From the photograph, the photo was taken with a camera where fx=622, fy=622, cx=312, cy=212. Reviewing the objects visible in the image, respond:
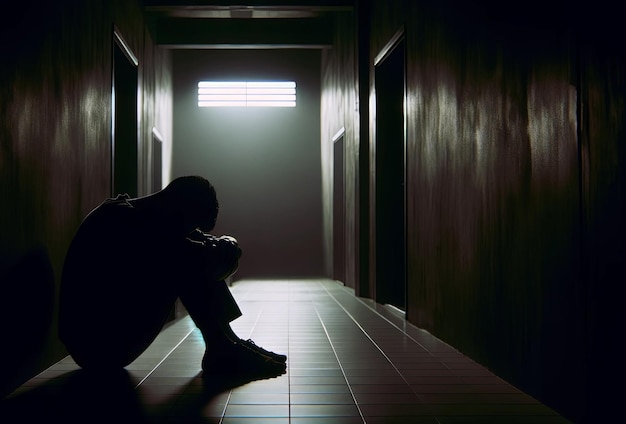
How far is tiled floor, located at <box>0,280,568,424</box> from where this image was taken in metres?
2.12

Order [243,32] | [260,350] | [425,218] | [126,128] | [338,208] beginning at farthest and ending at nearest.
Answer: [338,208]
[243,32]
[126,128]
[425,218]
[260,350]

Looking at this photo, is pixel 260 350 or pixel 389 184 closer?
pixel 260 350

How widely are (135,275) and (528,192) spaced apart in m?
1.63

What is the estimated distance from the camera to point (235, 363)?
2.76 meters

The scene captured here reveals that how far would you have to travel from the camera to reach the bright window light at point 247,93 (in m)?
11.4

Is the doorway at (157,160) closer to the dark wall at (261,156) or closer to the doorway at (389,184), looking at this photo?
the dark wall at (261,156)

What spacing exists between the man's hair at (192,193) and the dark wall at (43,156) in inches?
23.9

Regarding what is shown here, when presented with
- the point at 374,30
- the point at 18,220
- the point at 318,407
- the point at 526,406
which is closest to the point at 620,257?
the point at 526,406

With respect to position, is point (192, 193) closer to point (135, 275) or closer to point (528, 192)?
point (135, 275)

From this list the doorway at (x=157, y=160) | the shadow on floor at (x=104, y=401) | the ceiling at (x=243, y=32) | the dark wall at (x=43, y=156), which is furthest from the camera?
the ceiling at (x=243, y=32)

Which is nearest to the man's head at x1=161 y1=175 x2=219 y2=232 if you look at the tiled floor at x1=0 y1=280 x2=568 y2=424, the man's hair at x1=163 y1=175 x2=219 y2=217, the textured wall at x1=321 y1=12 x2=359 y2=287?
the man's hair at x1=163 y1=175 x2=219 y2=217

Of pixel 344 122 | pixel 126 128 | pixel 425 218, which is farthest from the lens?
pixel 344 122

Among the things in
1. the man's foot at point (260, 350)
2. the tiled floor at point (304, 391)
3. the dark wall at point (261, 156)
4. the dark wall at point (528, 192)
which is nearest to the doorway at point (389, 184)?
the dark wall at point (528, 192)

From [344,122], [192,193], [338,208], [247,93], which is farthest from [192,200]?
[247,93]
